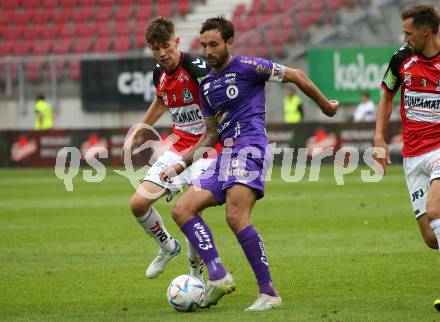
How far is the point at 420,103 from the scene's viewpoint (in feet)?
26.2

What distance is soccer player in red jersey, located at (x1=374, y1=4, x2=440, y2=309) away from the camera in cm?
769

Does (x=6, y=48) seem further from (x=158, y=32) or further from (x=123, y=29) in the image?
(x=158, y=32)

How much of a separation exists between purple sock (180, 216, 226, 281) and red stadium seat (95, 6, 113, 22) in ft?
91.9

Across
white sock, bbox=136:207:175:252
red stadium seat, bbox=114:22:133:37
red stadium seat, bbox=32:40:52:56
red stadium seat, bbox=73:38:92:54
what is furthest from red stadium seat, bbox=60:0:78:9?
white sock, bbox=136:207:175:252

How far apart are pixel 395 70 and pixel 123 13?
2787 centimetres

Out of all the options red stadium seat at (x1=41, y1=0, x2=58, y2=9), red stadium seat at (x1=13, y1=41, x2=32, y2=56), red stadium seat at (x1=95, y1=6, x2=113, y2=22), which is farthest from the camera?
red stadium seat at (x1=41, y1=0, x2=58, y2=9)

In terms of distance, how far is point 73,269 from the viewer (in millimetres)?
10500

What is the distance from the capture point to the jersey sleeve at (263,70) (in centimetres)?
795

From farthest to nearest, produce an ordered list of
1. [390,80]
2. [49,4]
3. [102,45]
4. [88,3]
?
[49,4], [88,3], [102,45], [390,80]

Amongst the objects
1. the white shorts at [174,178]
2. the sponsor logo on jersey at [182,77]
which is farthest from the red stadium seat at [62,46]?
the sponsor logo on jersey at [182,77]

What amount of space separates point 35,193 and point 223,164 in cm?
1341

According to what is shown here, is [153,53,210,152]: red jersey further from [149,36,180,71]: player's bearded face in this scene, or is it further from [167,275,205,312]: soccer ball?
[167,275,205,312]: soccer ball

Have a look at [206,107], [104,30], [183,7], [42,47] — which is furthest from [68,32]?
[206,107]

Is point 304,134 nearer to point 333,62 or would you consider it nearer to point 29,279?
point 333,62
